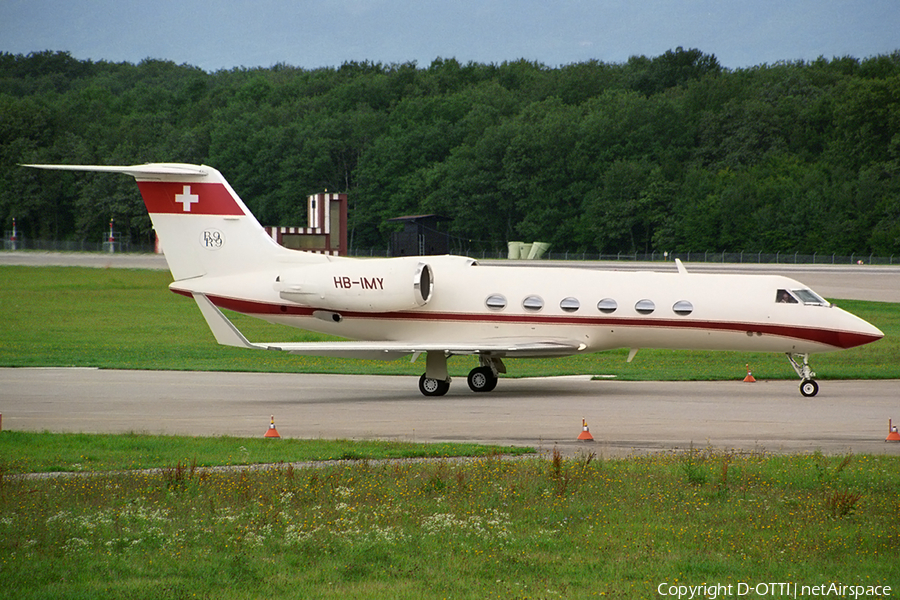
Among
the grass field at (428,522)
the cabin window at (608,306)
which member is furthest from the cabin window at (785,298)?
the grass field at (428,522)

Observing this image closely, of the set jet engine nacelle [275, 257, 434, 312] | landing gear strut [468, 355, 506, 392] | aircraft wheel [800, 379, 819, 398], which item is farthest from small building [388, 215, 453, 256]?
aircraft wheel [800, 379, 819, 398]

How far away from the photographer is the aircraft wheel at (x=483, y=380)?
23.3 meters

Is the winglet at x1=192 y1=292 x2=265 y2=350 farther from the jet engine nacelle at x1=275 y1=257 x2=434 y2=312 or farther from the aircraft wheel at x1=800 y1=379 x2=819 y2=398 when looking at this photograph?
the aircraft wheel at x1=800 y1=379 x2=819 y2=398

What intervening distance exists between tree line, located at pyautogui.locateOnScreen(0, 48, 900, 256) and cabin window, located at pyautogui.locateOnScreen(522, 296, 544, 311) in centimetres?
7091

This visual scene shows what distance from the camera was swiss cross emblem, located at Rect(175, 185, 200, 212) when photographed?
24.3 meters

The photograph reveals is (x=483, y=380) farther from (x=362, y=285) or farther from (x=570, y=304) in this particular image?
A: (x=362, y=285)

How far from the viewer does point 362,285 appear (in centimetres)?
2305

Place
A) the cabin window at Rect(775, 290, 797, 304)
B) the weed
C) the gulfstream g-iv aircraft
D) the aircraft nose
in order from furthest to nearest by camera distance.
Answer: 1. the cabin window at Rect(775, 290, 797, 304)
2. the gulfstream g-iv aircraft
3. the aircraft nose
4. the weed

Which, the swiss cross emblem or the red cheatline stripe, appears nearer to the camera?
the red cheatline stripe

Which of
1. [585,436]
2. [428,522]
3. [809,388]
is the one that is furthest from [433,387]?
[428,522]

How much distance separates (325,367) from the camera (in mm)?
28719

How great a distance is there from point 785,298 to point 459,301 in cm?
780

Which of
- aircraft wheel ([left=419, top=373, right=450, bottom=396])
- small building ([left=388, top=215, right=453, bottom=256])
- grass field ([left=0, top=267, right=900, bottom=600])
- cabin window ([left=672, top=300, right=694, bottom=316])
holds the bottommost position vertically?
grass field ([left=0, top=267, right=900, bottom=600])

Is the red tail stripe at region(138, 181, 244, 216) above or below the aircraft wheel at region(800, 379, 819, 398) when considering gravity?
above
